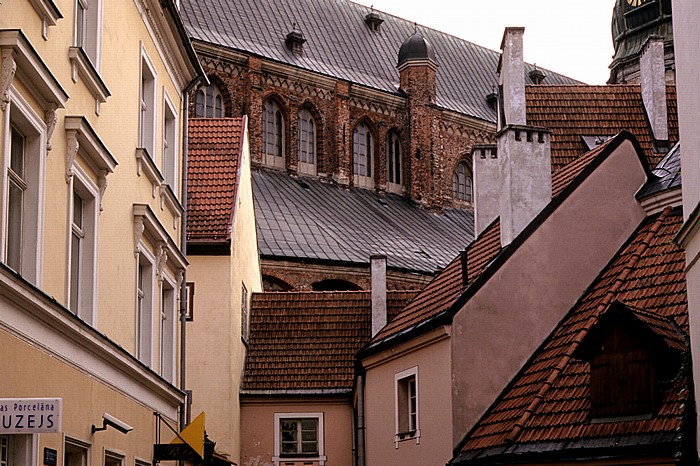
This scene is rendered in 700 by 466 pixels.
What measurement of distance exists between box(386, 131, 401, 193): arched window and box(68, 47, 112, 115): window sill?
3809 centimetres

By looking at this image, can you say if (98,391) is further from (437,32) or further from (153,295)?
(437,32)

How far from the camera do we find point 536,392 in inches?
655

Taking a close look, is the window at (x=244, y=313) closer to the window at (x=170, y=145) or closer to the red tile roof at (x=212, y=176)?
the red tile roof at (x=212, y=176)

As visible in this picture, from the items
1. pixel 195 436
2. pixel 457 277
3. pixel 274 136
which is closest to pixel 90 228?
pixel 195 436

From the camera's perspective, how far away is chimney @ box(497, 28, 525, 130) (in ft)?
69.7

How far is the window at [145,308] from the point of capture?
50.4 feet

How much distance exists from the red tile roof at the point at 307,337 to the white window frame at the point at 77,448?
1503 centimetres

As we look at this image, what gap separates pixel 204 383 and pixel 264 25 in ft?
86.6

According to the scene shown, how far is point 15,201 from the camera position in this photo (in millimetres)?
9906

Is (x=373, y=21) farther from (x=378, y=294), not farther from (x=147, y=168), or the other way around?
(x=147, y=168)

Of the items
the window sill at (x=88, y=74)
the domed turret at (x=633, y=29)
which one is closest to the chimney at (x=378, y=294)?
the window sill at (x=88, y=74)

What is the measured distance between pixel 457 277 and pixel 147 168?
7283 millimetres

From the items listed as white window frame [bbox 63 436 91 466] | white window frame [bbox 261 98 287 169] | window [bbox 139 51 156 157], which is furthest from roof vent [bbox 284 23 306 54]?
white window frame [bbox 63 436 91 466]

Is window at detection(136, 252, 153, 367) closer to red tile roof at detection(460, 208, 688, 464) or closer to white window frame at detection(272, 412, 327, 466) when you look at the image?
red tile roof at detection(460, 208, 688, 464)
